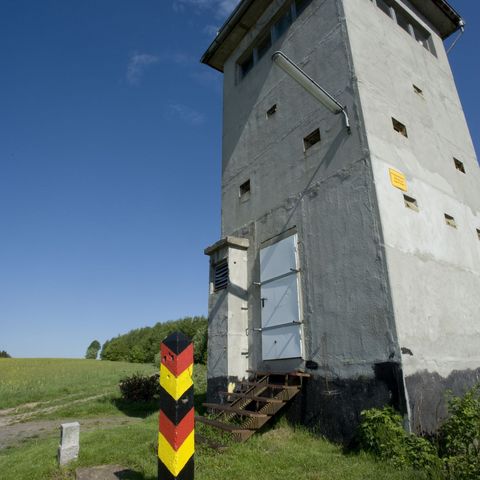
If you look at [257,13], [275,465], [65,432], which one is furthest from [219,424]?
[257,13]

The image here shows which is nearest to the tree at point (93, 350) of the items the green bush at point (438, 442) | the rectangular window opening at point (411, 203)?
the rectangular window opening at point (411, 203)

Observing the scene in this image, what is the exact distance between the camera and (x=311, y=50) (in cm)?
970

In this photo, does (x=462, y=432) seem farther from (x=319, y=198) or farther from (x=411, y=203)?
(x=319, y=198)

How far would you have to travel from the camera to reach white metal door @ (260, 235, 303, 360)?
7.84 m

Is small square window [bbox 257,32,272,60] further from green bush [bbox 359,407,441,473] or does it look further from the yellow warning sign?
green bush [bbox 359,407,441,473]

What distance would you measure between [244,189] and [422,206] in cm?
507

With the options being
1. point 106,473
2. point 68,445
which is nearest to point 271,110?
point 68,445

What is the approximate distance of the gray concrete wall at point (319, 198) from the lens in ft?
21.3

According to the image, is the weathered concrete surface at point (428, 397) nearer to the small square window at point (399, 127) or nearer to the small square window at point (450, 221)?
the small square window at point (450, 221)

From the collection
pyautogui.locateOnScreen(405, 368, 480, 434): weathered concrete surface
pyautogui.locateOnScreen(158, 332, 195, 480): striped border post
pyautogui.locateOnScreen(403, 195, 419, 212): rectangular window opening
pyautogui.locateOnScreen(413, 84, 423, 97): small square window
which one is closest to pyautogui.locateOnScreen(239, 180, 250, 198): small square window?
pyautogui.locateOnScreen(403, 195, 419, 212): rectangular window opening

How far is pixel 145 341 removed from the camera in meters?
61.9

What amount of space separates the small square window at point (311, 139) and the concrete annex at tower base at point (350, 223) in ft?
0.09

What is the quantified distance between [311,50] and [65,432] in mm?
9934

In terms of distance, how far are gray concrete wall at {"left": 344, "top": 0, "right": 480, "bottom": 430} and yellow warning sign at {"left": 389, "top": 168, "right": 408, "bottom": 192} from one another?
0.43ft
